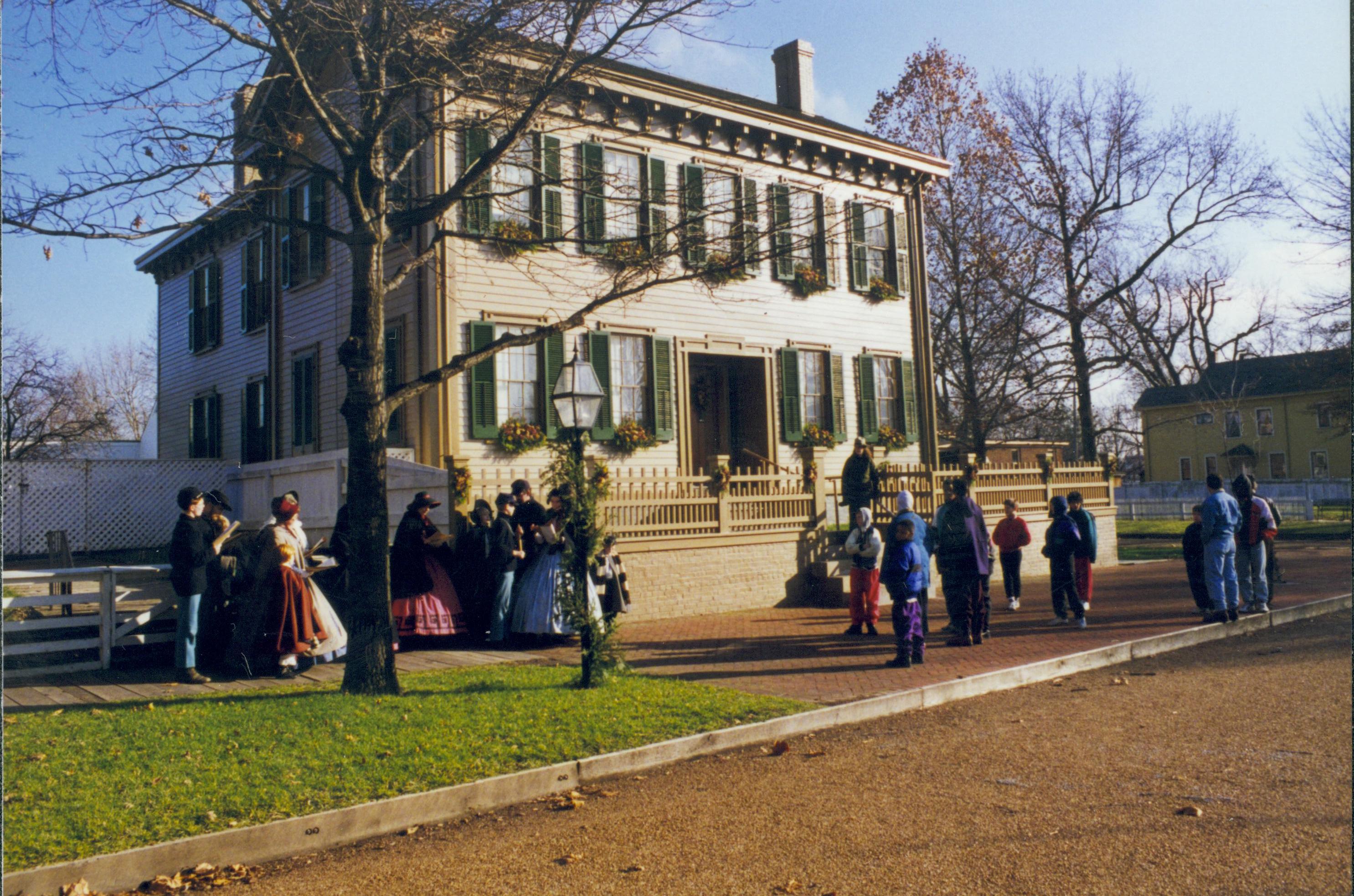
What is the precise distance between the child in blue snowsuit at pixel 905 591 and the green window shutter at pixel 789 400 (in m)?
9.58

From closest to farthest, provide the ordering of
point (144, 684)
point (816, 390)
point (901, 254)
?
point (144, 684)
point (816, 390)
point (901, 254)

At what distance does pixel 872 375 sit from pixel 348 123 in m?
14.4

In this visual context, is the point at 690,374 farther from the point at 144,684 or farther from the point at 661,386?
the point at 144,684

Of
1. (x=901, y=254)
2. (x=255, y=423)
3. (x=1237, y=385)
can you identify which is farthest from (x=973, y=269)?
(x=1237, y=385)

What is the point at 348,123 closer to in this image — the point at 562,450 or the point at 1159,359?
the point at 562,450

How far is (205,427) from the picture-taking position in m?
23.7

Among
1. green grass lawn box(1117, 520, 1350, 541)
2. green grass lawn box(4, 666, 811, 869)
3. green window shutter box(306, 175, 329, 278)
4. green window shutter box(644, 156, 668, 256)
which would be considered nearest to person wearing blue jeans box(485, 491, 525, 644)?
green grass lawn box(4, 666, 811, 869)

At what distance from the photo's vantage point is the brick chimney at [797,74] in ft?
77.1

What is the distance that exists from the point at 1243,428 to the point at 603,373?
5313 centimetres

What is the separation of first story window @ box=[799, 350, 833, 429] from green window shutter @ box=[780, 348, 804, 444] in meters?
0.38

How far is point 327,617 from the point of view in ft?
33.6

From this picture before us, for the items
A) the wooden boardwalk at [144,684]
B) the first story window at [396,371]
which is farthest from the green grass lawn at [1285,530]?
the wooden boardwalk at [144,684]

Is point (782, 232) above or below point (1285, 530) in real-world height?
above

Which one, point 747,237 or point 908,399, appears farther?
point 908,399
